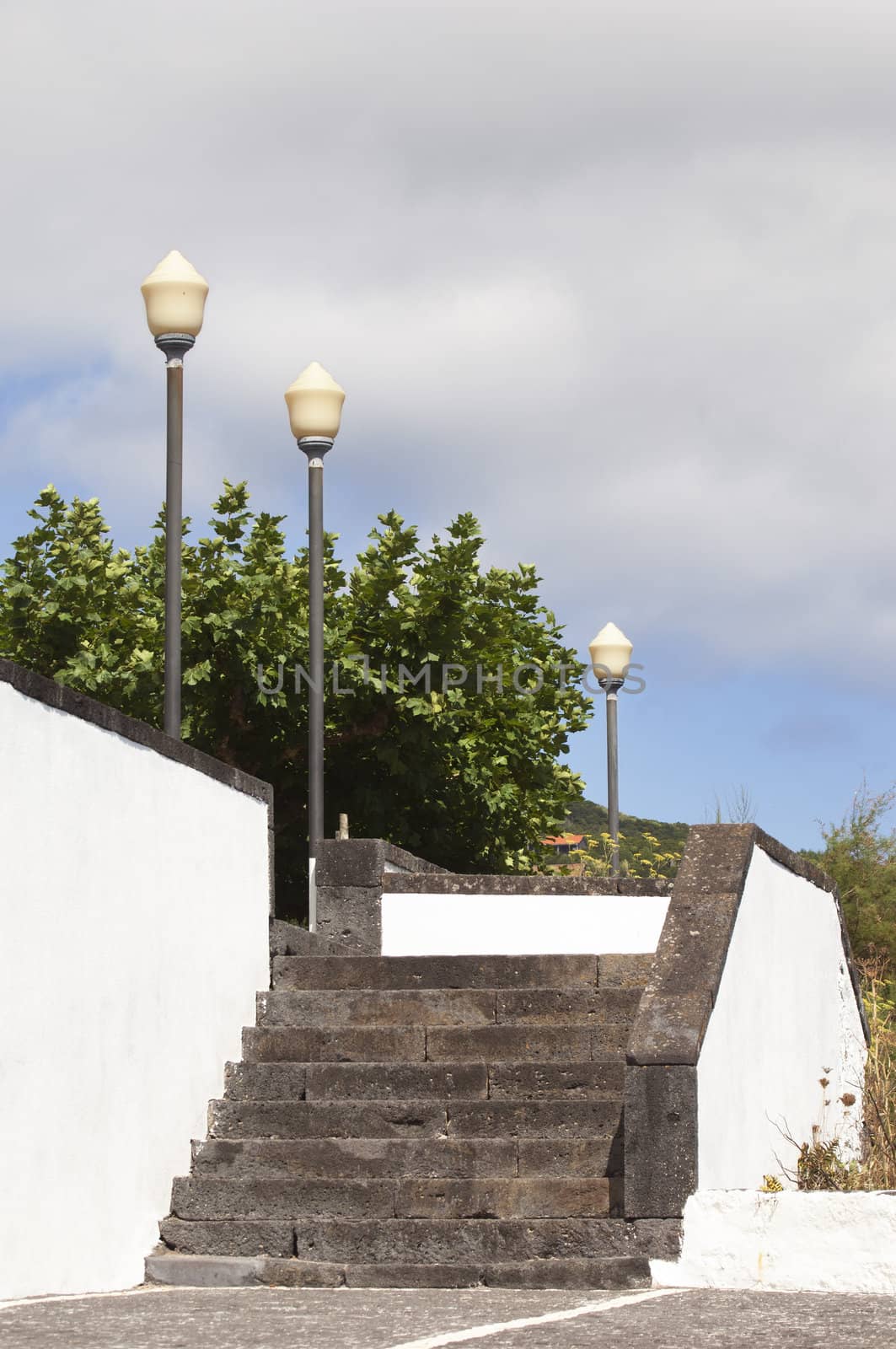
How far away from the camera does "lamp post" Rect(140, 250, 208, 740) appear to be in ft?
33.6

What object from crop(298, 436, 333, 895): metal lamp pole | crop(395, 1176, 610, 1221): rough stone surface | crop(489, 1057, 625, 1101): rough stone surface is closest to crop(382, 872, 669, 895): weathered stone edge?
crop(298, 436, 333, 895): metal lamp pole

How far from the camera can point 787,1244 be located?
669 centimetres

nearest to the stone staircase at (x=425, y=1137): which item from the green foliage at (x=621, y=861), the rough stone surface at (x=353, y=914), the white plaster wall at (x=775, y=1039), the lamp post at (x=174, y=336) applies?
the white plaster wall at (x=775, y=1039)

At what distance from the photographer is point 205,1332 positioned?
222 inches

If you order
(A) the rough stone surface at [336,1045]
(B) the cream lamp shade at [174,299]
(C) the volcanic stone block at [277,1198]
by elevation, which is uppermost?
(B) the cream lamp shade at [174,299]

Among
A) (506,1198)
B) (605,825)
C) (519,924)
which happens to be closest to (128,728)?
(506,1198)

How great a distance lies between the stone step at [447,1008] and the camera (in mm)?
8562

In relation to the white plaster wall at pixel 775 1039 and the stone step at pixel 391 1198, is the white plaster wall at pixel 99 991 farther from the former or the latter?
the white plaster wall at pixel 775 1039

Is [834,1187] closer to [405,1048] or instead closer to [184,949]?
[405,1048]

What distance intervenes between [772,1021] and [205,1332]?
4.12 metres

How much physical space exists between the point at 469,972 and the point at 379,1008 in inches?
21.0

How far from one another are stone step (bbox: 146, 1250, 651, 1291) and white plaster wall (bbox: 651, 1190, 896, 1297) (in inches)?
7.6

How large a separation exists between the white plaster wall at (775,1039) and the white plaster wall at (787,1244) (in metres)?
0.23

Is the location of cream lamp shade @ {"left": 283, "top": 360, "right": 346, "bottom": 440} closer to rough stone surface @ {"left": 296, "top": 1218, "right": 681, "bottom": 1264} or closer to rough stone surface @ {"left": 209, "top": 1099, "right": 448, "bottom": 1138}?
rough stone surface @ {"left": 209, "top": 1099, "right": 448, "bottom": 1138}
